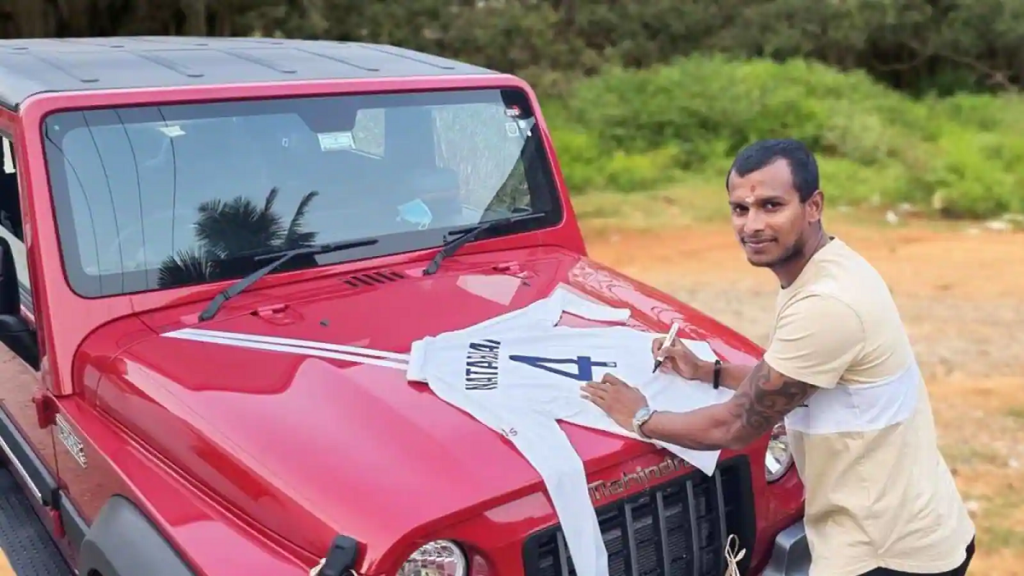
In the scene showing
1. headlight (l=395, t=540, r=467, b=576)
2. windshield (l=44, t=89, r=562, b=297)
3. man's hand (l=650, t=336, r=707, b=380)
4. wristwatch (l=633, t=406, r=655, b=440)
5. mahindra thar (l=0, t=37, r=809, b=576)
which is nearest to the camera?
headlight (l=395, t=540, r=467, b=576)

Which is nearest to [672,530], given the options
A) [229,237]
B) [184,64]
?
[229,237]

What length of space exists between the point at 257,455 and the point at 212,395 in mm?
279

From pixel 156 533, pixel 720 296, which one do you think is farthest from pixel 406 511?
pixel 720 296

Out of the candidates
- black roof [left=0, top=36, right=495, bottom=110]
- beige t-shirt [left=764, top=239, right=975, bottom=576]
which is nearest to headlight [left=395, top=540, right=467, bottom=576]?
beige t-shirt [left=764, top=239, right=975, bottom=576]

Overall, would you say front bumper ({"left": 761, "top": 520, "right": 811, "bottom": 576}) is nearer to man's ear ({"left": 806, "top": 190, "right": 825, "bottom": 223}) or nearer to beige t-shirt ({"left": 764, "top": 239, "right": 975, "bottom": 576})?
beige t-shirt ({"left": 764, "top": 239, "right": 975, "bottom": 576})

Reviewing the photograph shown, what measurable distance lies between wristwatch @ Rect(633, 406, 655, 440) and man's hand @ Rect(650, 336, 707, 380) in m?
0.30

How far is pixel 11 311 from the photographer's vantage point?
2.70 m

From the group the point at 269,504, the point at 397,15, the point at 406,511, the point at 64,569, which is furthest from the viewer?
the point at 397,15

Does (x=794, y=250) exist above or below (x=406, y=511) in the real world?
above

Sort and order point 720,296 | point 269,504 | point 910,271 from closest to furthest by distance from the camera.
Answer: point 269,504 < point 720,296 < point 910,271

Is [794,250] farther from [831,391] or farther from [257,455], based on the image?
[257,455]

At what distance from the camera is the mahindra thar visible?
6.72 ft

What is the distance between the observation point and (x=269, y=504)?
6.78 feet

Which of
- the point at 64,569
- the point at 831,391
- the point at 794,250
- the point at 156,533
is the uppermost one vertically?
the point at 794,250
